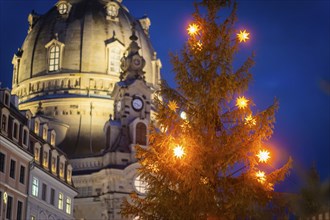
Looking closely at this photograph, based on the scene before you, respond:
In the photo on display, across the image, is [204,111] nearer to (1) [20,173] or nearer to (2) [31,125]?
(1) [20,173]

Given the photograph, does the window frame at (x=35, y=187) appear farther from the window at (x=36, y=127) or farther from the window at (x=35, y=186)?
the window at (x=36, y=127)

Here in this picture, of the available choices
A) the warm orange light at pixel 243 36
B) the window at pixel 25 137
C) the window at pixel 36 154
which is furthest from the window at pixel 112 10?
the warm orange light at pixel 243 36

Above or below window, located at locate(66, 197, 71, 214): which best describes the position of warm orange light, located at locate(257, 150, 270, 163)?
below

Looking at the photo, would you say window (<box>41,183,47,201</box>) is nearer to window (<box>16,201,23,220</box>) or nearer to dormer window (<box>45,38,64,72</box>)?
window (<box>16,201,23,220</box>)

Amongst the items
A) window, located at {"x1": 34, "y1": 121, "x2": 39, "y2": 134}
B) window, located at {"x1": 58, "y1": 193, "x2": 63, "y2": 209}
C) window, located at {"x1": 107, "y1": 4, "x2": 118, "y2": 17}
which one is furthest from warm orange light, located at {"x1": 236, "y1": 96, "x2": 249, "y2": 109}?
window, located at {"x1": 107, "y1": 4, "x2": 118, "y2": 17}

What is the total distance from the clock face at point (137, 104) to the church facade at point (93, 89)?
140mm

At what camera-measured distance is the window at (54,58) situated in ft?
345

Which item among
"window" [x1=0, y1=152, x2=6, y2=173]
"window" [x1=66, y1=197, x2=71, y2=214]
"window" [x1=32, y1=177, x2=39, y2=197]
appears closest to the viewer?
"window" [x1=0, y1=152, x2=6, y2=173]

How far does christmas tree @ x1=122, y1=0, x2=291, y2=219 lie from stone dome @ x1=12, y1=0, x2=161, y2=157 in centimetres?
7197

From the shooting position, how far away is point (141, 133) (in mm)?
93375

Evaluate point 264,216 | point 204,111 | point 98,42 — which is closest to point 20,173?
point 204,111

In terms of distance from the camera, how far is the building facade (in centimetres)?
4925

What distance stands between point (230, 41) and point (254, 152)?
425 centimetres

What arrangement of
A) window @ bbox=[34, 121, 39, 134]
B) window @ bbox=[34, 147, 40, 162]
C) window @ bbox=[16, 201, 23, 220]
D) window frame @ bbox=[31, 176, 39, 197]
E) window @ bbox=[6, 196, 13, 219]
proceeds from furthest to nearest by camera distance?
window @ bbox=[34, 121, 39, 134] → window @ bbox=[34, 147, 40, 162] → window frame @ bbox=[31, 176, 39, 197] → window @ bbox=[16, 201, 23, 220] → window @ bbox=[6, 196, 13, 219]
